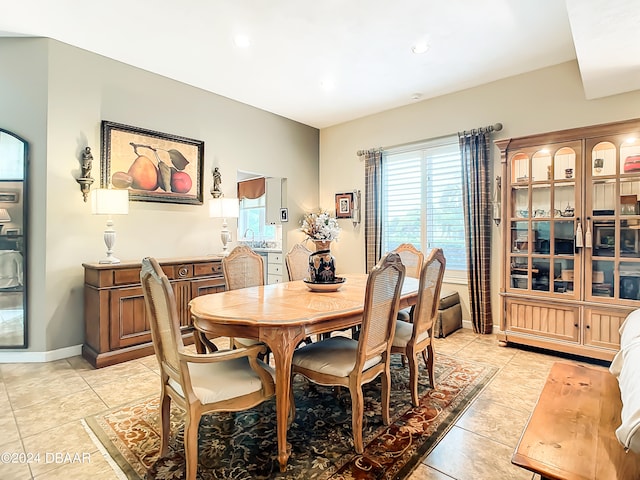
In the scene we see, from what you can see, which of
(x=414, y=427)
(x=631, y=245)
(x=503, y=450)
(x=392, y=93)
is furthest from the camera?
(x=392, y=93)

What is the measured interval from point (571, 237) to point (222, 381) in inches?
131

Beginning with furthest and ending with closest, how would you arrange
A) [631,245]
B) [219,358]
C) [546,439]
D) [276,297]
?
[631,245]
[276,297]
[219,358]
[546,439]

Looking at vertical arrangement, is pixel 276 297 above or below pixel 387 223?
below

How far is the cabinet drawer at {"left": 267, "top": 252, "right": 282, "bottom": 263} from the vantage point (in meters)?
5.61

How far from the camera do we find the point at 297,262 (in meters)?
3.52

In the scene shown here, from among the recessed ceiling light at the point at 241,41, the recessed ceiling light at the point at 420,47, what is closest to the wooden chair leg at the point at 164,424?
the recessed ceiling light at the point at 241,41

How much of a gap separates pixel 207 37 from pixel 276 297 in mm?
2439

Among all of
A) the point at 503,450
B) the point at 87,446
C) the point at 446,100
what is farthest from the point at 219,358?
the point at 446,100

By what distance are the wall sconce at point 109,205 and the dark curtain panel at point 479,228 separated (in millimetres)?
3737

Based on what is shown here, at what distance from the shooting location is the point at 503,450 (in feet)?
6.31

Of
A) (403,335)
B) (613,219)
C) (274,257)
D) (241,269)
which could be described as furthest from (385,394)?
(274,257)

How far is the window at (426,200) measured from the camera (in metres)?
4.45

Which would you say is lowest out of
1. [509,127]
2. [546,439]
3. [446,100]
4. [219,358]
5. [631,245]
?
[546,439]

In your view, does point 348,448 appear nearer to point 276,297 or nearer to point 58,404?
point 276,297
